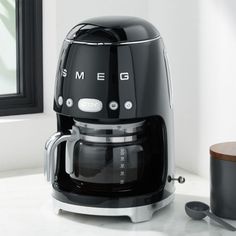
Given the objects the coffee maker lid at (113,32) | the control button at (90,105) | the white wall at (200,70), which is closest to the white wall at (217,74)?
the white wall at (200,70)

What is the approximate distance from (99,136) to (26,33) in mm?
586

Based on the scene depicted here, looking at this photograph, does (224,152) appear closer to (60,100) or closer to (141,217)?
(141,217)

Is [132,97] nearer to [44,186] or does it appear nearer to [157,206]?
[157,206]

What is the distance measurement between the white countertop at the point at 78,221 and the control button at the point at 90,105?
25cm

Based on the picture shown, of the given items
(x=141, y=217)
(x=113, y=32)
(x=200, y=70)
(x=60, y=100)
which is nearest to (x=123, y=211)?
(x=141, y=217)

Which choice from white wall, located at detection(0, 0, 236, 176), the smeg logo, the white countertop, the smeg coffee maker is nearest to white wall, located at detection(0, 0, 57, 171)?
white wall, located at detection(0, 0, 236, 176)

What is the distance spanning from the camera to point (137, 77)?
1472 millimetres

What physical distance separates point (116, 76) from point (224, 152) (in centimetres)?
28

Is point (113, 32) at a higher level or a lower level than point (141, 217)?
higher

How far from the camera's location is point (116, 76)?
1.46 m

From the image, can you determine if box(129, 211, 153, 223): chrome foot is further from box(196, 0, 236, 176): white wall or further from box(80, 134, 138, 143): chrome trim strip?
box(196, 0, 236, 176): white wall

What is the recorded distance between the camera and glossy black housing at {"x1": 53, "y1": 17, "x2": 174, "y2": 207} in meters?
1.46

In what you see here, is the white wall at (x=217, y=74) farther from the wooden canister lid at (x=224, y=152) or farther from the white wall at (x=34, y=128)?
the white wall at (x=34, y=128)

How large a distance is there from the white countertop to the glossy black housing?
46 mm
